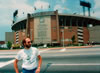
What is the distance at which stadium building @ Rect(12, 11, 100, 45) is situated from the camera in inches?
2516

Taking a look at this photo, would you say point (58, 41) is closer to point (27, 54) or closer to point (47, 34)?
point (47, 34)

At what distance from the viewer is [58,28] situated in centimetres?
6369

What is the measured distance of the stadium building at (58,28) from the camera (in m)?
63.9

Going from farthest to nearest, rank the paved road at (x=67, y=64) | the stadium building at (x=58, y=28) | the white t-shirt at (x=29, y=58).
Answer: the stadium building at (x=58, y=28), the paved road at (x=67, y=64), the white t-shirt at (x=29, y=58)

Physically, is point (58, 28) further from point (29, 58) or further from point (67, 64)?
point (29, 58)

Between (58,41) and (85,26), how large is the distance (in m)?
24.5

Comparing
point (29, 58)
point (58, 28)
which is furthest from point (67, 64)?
point (58, 28)

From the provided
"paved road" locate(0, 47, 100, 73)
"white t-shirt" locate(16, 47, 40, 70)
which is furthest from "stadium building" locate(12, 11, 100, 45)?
"white t-shirt" locate(16, 47, 40, 70)

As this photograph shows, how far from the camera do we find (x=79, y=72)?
5.28 m

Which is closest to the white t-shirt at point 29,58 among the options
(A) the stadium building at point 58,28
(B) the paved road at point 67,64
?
(B) the paved road at point 67,64

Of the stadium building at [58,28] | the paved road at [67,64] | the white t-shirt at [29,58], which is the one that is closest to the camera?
the white t-shirt at [29,58]

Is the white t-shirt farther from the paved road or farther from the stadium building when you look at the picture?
the stadium building

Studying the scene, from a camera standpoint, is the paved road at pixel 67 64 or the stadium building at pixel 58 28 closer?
the paved road at pixel 67 64

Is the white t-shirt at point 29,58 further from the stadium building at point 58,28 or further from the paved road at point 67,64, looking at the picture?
the stadium building at point 58,28
